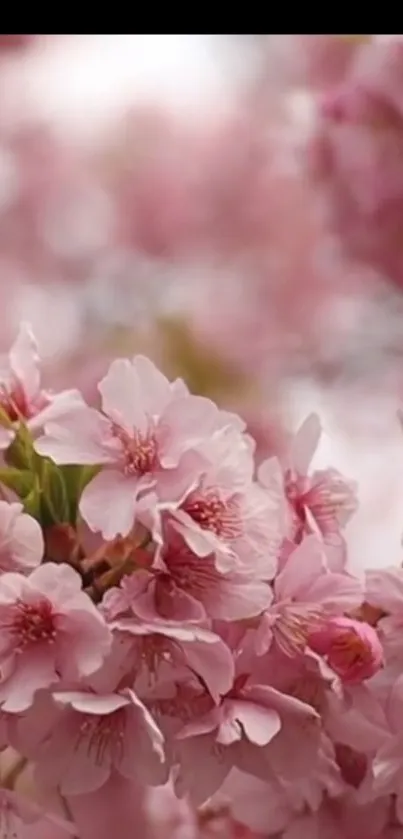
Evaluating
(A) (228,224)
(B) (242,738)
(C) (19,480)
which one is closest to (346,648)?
(B) (242,738)

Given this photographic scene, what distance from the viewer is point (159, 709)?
98cm

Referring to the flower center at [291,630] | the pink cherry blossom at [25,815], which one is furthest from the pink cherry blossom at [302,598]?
the pink cherry blossom at [25,815]

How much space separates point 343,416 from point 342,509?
10cm

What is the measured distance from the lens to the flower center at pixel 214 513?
0.98 meters

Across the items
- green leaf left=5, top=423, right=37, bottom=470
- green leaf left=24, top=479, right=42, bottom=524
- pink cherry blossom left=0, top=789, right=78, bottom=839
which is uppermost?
green leaf left=5, top=423, right=37, bottom=470

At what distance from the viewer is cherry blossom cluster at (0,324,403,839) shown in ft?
3.15

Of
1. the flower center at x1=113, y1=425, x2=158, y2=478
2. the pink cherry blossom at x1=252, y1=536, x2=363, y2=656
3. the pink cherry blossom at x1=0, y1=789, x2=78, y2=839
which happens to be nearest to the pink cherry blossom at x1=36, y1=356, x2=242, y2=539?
the flower center at x1=113, y1=425, x2=158, y2=478

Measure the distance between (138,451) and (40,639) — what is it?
189 millimetres

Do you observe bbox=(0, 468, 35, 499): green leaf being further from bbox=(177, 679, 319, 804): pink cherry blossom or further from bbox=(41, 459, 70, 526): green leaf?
bbox=(177, 679, 319, 804): pink cherry blossom

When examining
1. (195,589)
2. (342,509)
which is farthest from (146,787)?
(342,509)

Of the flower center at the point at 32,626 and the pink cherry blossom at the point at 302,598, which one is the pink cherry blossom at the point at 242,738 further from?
the flower center at the point at 32,626

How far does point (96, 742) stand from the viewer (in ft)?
3.13

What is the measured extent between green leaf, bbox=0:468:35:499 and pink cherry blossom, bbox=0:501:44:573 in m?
0.03

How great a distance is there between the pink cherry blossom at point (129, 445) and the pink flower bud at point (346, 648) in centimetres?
19
